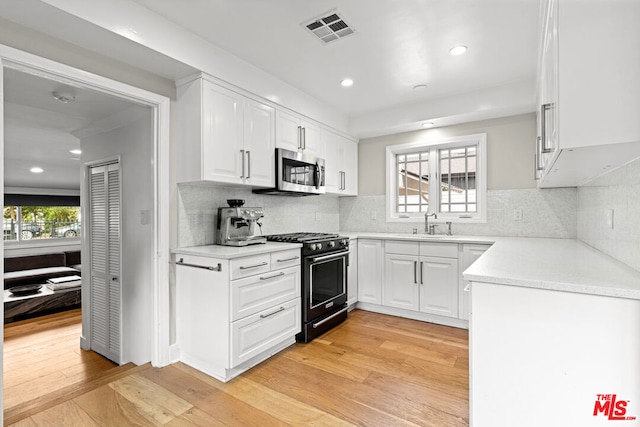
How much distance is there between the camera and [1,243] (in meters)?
1.73

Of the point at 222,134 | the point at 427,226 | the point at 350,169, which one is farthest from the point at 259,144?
the point at 427,226

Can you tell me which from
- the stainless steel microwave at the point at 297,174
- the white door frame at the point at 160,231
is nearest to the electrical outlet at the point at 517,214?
the stainless steel microwave at the point at 297,174

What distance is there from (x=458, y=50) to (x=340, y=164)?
194 centimetres

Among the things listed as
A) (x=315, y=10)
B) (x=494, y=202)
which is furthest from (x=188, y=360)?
(x=494, y=202)

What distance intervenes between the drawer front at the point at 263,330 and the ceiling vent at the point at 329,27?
216 cm

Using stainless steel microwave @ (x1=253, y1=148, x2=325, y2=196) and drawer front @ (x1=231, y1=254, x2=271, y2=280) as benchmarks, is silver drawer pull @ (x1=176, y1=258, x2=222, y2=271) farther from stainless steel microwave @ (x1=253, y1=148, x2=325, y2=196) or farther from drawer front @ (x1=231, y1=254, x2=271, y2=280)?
stainless steel microwave @ (x1=253, y1=148, x2=325, y2=196)

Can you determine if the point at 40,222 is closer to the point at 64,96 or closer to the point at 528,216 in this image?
the point at 64,96

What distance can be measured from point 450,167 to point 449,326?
1920mm

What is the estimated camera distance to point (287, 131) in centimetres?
326

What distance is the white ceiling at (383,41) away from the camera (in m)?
2.04

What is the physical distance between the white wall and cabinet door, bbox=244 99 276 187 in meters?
0.77

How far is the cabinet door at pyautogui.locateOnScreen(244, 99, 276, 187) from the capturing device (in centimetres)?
280

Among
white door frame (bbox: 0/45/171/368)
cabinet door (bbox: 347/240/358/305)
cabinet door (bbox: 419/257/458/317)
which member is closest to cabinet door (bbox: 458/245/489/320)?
cabinet door (bbox: 419/257/458/317)

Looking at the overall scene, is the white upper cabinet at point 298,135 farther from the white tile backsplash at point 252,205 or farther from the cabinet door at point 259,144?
the white tile backsplash at point 252,205
